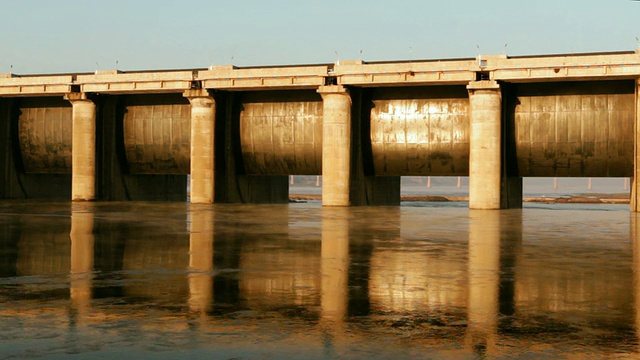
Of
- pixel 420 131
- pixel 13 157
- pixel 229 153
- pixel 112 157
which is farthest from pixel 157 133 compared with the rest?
pixel 420 131

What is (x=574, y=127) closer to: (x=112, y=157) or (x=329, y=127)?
(x=329, y=127)

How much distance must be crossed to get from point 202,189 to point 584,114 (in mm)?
20651

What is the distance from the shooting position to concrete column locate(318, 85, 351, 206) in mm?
40156

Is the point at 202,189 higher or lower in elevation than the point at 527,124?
lower

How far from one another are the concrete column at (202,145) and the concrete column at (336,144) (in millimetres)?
6728

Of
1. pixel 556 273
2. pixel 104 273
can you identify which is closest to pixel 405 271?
pixel 556 273

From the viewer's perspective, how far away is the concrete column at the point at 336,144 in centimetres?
4016

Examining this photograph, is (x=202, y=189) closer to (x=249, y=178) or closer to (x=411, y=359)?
(x=249, y=178)

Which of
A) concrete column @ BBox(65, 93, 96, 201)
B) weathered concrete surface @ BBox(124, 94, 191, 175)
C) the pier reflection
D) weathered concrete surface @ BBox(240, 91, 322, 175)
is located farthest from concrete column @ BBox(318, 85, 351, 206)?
the pier reflection

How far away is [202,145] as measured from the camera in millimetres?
42969

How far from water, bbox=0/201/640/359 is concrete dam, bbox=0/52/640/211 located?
712 inches

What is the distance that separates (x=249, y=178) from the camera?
151 ft

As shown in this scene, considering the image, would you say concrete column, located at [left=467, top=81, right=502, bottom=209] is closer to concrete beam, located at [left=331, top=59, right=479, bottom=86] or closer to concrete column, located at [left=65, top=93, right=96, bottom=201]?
concrete beam, located at [left=331, top=59, right=479, bottom=86]

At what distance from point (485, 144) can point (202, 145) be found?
15564mm
